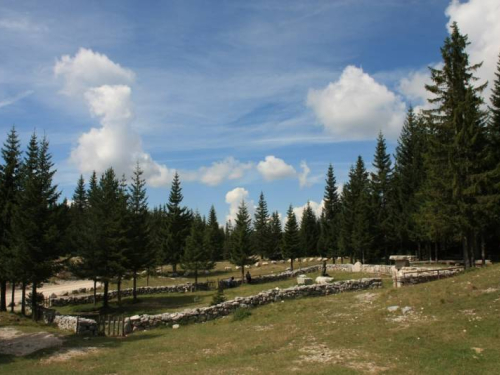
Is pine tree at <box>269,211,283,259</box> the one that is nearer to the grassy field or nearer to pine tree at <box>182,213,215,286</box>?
pine tree at <box>182,213,215,286</box>

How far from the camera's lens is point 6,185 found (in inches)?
1236

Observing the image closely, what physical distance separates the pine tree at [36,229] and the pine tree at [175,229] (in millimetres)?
35519

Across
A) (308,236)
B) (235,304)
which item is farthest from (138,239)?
(308,236)

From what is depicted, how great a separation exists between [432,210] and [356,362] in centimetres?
2302

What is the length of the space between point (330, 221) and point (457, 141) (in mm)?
56582

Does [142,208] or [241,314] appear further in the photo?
[142,208]

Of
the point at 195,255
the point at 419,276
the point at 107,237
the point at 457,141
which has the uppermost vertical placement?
the point at 457,141

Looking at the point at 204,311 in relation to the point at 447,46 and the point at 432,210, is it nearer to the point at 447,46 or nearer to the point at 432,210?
the point at 432,210

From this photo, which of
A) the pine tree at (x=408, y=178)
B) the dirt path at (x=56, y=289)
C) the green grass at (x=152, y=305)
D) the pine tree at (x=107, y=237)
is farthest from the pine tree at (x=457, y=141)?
the dirt path at (x=56, y=289)

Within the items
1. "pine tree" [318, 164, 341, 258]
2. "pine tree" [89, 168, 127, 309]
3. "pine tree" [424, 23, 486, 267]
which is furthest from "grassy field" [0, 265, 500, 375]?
"pine tree" [318, 164, 341, 258]

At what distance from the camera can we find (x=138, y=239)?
37812 mm

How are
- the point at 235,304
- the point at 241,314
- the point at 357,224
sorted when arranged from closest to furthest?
1. the point at 241,314
2. the point at 235,304
3. the point at 357,224

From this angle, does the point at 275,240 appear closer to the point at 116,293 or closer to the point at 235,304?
the point at 116,293

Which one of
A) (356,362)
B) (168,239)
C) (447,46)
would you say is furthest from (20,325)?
(168,239)
